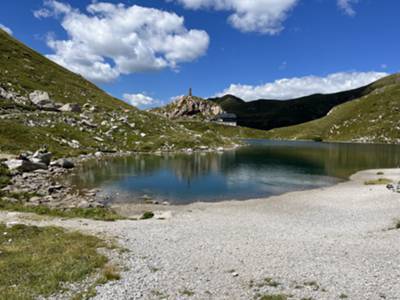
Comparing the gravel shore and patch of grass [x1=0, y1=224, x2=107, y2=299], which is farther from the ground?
patch of grass [x1=0, y1=224, x2=107, y2=299]

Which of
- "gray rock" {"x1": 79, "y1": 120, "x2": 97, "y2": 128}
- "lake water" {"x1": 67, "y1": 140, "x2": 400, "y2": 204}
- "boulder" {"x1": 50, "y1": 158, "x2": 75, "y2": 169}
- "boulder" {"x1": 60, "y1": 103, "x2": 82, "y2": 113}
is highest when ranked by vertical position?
"boulder" {"x1": 60, "y1": 103, "x2": 82, "y2": 113}

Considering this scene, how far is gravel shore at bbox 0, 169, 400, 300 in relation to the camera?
16516 millimetres

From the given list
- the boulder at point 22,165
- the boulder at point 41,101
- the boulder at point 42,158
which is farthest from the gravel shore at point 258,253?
the boulder at point 41,101

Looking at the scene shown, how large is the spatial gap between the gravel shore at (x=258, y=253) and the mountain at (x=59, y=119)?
56096 mm

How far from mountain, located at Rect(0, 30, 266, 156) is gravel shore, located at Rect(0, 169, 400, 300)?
5610cm

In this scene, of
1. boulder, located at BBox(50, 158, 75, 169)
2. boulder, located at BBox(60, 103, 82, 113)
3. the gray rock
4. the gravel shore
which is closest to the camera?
the gravel shore

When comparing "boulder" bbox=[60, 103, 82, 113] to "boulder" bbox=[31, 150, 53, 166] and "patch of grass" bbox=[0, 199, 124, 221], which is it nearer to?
"boulder" bbox=[31, 150, 53, 166]

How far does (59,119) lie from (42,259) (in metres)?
93.8

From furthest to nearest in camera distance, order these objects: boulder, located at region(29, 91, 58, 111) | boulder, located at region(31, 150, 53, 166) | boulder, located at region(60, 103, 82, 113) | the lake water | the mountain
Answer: boulder, located at region(60, 103, 82, 113) < boulder, located at region(29, 91, 58, 111) < the mountain < boulder, located at region(31, 150, 53, 166) < the lake water

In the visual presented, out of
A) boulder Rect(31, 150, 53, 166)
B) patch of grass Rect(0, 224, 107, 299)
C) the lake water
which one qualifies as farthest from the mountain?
patch of grass Rect(0, 224, 107, 299)

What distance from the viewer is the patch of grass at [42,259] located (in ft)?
51.3

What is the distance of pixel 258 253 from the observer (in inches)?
886

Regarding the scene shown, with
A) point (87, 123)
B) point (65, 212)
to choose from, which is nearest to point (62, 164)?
point (65, 212)

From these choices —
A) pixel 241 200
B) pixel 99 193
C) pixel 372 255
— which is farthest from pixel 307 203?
pixel 99 193
